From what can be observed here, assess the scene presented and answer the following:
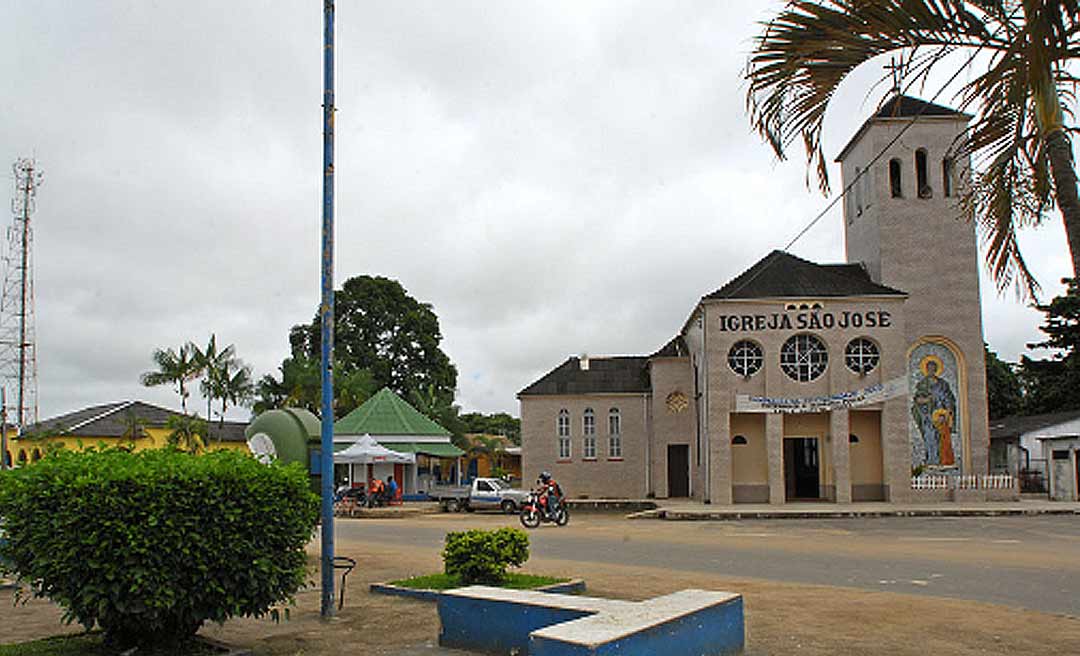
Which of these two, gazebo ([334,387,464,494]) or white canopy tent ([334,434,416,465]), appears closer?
white canopy tent ([334,434,416,465])

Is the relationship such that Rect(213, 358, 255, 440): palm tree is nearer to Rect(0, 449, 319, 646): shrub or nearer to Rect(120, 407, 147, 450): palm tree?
Rect(120, 407, 147, 450): palm tree

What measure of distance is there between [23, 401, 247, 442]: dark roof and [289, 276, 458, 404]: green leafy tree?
29.4ft

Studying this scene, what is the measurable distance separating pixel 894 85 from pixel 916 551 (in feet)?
49.4

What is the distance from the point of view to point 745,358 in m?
35.5

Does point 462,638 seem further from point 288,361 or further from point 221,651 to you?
point 288,361

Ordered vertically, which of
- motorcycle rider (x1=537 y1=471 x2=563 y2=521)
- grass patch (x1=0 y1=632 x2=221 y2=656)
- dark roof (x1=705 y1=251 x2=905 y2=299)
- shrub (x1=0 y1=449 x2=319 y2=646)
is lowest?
grass patch (x1=0 y1=632 x2=221 y2=656)

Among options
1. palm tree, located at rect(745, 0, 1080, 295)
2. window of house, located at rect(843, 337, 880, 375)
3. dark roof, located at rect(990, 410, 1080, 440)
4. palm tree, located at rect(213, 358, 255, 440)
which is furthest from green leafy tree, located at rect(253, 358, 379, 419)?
palm tree, located at rect(745, 0, 1080, 295)

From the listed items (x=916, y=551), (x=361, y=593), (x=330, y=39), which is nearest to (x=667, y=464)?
(x=916, y=551)

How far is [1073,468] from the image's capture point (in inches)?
1359

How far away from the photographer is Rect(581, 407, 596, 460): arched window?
4234 cm

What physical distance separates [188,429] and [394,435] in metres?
→ 11.7

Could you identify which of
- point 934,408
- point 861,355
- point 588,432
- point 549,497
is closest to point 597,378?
point 588,432

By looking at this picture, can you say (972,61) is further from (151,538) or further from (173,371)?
(173,371)

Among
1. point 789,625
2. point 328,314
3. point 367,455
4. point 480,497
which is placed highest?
point 328,314
